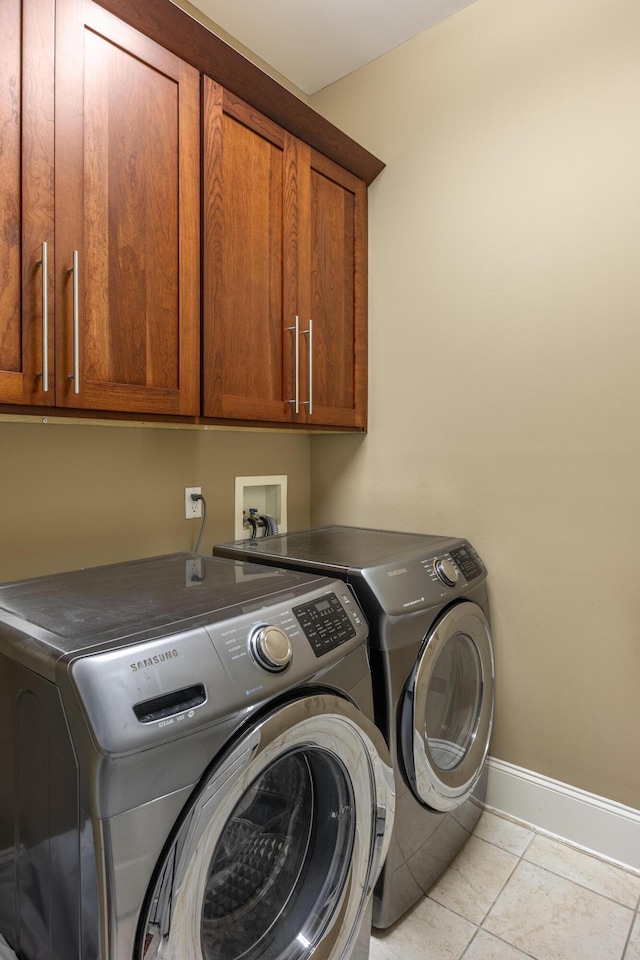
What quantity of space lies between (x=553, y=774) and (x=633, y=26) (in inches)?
89.6

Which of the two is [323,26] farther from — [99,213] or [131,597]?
[131,597]

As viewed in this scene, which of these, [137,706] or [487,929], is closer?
[137,706]

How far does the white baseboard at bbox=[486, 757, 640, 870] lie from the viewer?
1660 millimetres

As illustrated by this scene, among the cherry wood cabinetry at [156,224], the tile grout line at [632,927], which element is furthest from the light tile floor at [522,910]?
the cherry wood cabinetry at [156,224]

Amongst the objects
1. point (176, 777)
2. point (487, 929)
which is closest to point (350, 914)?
point (487, 929)

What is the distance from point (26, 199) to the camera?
1.16 metres

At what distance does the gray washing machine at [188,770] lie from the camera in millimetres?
784

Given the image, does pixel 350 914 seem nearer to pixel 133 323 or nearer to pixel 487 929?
pixel 487 929

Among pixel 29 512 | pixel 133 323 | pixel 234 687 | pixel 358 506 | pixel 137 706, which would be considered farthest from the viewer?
pixel 358 506

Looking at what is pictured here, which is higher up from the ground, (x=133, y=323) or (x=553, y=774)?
(x=133, y=323)

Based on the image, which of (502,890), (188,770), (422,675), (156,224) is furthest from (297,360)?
(502,890)

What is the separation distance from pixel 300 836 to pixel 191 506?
1089 mm

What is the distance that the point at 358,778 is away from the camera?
1.15 m

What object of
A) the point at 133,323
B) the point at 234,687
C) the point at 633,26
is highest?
the point at 633,26
